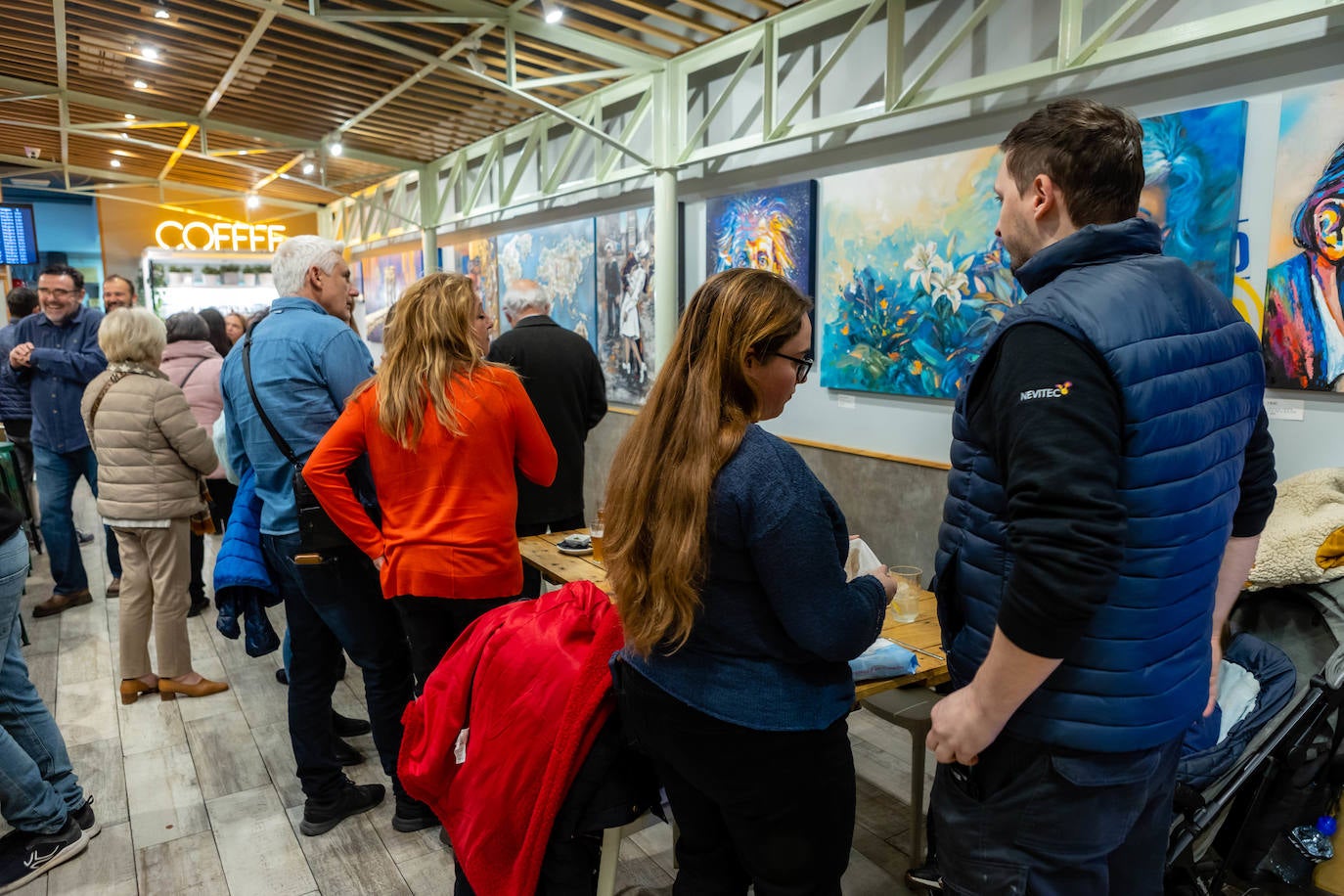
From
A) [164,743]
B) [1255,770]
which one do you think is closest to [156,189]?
[164,743]

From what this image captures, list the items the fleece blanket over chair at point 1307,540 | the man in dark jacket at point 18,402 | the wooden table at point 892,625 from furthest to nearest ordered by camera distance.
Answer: the man in dark jacket at point 18,402, the fleece blanket over chair at point 1307,540, the wooden table at point 892,625

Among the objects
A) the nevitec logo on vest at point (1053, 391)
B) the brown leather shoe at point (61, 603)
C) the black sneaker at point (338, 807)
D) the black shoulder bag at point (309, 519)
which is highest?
the nevitec logo on vest at point (1053, 391)

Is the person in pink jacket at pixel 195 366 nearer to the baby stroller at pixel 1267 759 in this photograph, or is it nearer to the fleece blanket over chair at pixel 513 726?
the fleece blanket over chair at pixel 513 726

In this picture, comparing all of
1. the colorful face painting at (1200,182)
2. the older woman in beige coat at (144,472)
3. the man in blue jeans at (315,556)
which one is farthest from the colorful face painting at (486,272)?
the colorful face painting at (1200,182)

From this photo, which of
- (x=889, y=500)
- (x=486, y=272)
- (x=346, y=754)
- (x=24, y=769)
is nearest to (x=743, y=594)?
(x=24, y=769)

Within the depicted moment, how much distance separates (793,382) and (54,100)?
8.77m

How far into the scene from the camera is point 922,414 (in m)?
4.05

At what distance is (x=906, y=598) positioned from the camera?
229cm

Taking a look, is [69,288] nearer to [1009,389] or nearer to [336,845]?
[336,845]

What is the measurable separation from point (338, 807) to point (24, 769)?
2.90ft

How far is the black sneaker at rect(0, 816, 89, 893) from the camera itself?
8.03ft

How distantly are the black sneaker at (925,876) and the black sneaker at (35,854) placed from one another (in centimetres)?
253

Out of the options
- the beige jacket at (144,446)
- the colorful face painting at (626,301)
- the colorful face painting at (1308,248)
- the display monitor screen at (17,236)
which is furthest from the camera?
the display monitor screen at (17,236)

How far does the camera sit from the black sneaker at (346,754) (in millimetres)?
3176
